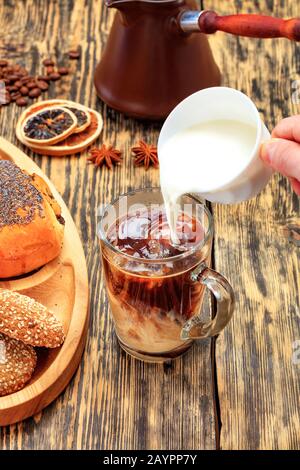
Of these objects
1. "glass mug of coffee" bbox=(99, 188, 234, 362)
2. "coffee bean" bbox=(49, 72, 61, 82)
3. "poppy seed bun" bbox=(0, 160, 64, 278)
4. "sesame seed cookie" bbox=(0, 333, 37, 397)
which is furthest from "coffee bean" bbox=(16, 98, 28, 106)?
"sesame seed cookie" bbox=(0, 333, 37, 397)

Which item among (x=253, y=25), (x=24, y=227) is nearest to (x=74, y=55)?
(x=253, y=25)

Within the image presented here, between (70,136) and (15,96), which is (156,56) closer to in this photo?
(70,136)

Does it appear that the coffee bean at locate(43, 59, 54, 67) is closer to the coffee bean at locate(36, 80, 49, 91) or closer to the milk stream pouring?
the coffee bean at locate(36, 80, 49, 91)

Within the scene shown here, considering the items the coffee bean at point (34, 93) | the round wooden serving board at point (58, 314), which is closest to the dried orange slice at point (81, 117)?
the coffee bean at point (34, 93)

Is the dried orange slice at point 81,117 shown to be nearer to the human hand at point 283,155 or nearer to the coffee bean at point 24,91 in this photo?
the coffee bean at point 24,91
